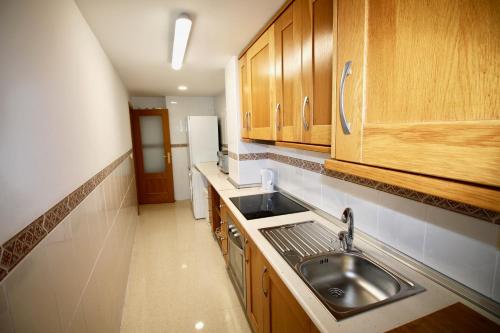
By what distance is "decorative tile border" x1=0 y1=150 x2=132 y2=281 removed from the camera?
0.57 metres

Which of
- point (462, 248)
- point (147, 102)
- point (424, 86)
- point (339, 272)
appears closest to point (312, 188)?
point (339, 272)

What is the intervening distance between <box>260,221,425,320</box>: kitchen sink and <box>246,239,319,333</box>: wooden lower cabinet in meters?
0.11

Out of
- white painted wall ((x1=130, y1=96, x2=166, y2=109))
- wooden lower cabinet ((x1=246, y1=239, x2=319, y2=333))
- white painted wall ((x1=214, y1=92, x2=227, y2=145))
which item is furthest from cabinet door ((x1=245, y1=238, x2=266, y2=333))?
white painted wall ((x1=130, y1=96, x2=166, y2=109))

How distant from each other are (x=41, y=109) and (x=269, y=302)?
1.33 metres

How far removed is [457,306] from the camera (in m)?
0.82

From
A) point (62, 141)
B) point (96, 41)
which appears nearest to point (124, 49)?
point (96, 41)

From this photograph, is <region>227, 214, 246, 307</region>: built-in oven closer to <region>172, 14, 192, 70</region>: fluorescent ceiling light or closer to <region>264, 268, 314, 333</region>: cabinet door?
<region>264, 268, 314, 333</region>: cabinet door

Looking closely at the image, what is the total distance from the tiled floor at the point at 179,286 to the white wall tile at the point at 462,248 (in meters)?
1.42

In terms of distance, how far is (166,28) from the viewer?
66.4 inches

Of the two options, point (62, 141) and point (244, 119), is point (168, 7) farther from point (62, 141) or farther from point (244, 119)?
point (244, 119)

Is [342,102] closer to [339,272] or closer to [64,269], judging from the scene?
[339,272]

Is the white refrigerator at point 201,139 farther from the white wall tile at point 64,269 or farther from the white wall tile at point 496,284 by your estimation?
the white wall tile at point 496,284

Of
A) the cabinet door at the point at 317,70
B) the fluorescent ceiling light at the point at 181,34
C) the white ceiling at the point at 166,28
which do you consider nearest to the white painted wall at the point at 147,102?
the white ceiling at the point at 166,28

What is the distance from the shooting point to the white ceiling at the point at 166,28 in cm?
141
